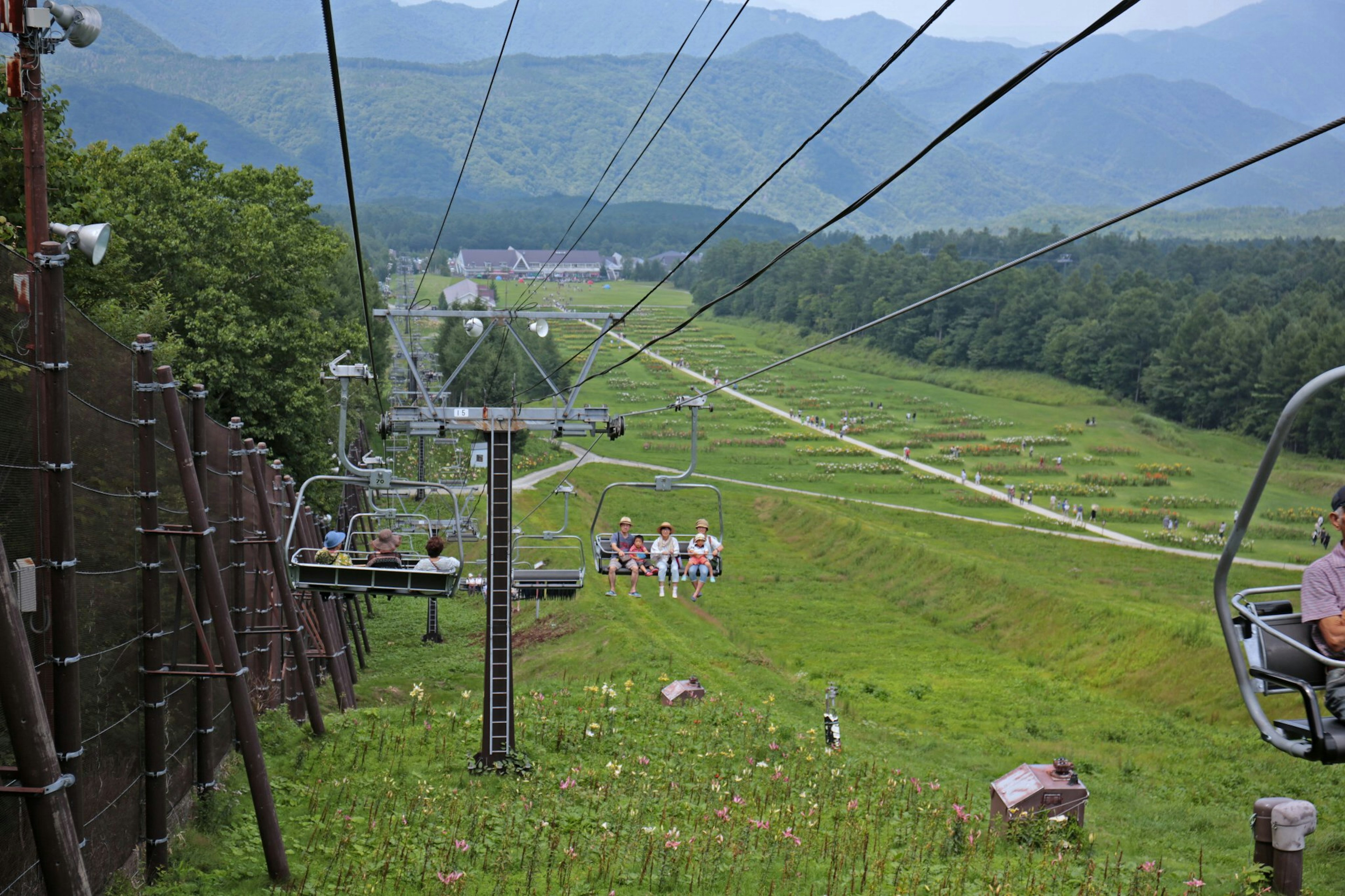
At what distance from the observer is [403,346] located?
62.7 ft

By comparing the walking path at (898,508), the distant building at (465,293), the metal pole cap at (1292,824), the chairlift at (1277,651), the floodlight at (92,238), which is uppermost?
the distant building at (465,293)

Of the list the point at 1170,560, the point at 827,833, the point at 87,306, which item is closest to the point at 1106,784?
the point at 827,833

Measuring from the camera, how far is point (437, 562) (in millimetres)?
15148

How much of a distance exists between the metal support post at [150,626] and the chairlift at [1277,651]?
8.33 meters

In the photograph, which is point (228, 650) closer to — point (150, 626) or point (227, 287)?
point (150, 626)

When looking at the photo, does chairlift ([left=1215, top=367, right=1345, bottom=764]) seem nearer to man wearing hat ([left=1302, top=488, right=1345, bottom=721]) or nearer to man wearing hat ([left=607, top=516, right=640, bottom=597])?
man wearing hat ([left=1302, top=488, right=1345, bottom=721])

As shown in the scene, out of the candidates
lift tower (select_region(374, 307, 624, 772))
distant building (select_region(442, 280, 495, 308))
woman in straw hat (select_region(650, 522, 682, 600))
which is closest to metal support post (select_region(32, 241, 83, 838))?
lift tower (select_region(374, 307, 624, 772))

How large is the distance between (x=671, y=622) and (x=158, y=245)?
17899 millimetres

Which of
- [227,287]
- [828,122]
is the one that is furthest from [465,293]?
[828,122]

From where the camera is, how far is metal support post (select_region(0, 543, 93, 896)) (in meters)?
6.25

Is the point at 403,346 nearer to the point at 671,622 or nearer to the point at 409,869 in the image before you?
the point at 409,869

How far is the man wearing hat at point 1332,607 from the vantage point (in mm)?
7691

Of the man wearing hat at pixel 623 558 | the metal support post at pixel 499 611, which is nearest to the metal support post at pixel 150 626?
the metal support post at pixel 499 611

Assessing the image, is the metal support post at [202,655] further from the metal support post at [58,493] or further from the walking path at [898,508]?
the walking path at [898,508]
